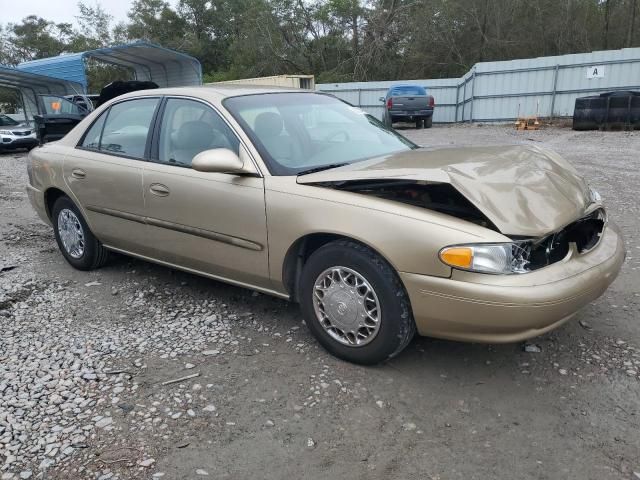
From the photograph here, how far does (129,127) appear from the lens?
4305 mm

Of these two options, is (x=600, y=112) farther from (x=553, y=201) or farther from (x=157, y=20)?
(x=157, y=20)

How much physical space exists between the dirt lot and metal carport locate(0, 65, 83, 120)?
2132 centimetres

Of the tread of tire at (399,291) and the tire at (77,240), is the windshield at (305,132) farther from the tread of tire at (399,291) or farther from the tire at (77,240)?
the tire at (77,240)

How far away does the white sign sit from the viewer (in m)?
19.2

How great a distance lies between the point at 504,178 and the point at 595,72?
19.5 metres

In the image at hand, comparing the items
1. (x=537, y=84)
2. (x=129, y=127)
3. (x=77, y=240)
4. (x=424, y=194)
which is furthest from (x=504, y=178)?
(x=537, y=84)

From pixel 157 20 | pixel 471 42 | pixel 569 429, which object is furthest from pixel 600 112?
pixel 157 20

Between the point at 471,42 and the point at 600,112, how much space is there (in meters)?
14.6

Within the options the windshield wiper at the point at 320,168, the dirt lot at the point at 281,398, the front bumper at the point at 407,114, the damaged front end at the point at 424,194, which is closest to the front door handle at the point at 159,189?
the dirt lot at the point at 281,398

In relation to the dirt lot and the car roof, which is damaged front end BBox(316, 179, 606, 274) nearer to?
the dirt lot

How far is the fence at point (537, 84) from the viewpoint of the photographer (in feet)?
62.5

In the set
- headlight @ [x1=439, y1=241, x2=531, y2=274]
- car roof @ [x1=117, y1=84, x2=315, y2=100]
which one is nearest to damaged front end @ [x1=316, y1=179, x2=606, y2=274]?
headlight @ [x1=439, y1=241, x2=531, y2=274]

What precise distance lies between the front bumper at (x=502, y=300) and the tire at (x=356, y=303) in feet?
0.31

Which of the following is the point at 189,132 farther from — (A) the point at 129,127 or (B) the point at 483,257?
(B) the point at 483,257
